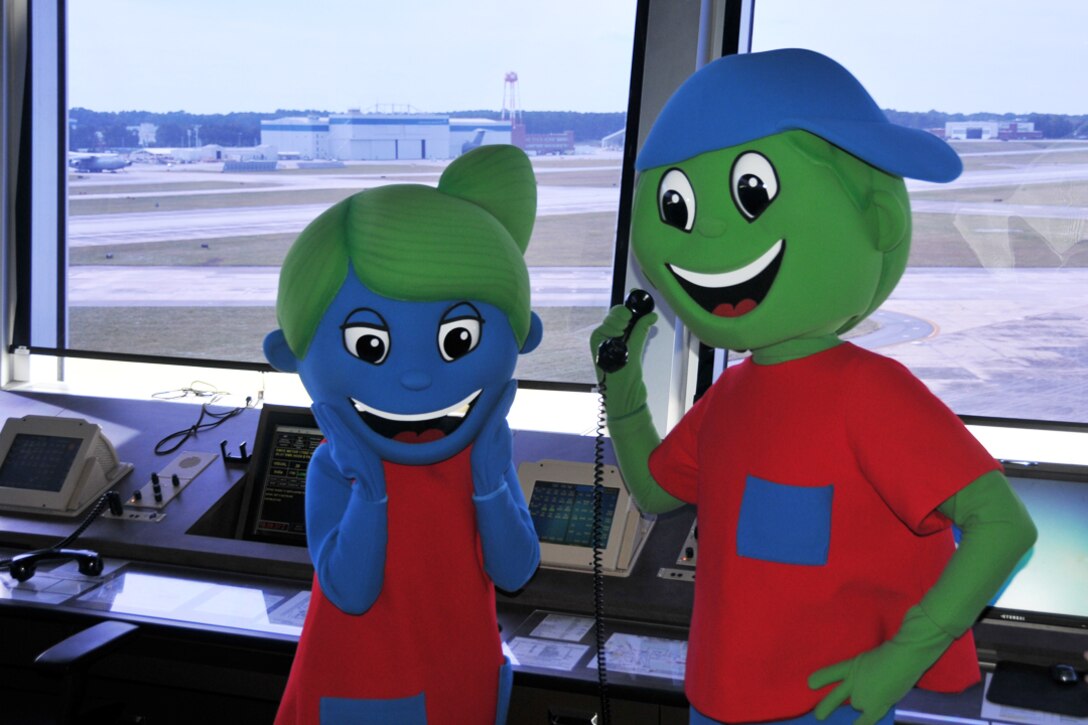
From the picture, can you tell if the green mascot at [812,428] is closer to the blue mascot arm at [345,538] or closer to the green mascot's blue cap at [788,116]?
the green mascot's blue cap at [788,116]

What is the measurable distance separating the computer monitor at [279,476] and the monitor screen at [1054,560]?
1.70m

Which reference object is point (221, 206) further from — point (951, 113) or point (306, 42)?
point (951, 113)

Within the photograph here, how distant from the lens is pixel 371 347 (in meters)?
1.85

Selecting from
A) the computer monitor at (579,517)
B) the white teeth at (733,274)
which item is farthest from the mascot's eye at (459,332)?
the computer monitor at (579,517)

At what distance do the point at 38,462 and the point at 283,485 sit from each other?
2.27 feet

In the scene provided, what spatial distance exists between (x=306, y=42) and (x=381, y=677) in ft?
8.51

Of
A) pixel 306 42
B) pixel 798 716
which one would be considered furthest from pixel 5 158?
pixel 798 716

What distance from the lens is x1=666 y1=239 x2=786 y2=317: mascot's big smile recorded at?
165 cm

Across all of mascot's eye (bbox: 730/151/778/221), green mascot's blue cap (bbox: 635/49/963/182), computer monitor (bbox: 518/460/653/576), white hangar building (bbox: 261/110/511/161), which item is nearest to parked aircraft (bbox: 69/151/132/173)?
white hangar building (bbox: 261/110/511/161)

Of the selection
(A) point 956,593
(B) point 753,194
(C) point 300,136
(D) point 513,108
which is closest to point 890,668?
(A) point 956,593

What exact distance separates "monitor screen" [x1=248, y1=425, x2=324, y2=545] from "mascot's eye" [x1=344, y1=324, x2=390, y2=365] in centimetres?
114

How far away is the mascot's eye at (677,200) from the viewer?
171cm

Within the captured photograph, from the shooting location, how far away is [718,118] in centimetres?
166

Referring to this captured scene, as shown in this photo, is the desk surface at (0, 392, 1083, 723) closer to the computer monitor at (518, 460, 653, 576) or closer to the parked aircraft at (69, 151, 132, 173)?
the computer monitor at (518, 460, 653, 576)
